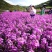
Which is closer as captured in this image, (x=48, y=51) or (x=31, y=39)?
(x=48, y=51)

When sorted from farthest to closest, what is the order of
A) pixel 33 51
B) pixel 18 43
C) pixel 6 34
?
pixel 6 34
pixel 18 43
pixel 33 51

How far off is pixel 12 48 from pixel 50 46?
3.07ft

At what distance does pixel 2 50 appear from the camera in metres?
6.83

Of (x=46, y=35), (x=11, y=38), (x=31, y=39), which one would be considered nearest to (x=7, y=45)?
(x=11, y=38)

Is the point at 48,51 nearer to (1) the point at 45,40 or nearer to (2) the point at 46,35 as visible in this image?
(1) the point at 45,40

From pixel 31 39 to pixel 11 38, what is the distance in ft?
1.85

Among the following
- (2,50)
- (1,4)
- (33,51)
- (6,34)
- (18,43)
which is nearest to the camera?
(33,51)

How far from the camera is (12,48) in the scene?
639 cm

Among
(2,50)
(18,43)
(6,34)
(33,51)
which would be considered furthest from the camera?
(6,34)

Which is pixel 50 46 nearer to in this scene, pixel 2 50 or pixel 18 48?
pixel 18 48

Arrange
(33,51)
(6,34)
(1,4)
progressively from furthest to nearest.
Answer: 1. (1,4)
2. (6,34)
3. (33,51)

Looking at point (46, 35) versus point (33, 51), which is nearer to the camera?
point (33, 51)

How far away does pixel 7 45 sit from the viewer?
260 inches

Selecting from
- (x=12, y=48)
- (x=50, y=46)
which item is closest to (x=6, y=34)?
(x=12, y=48)
